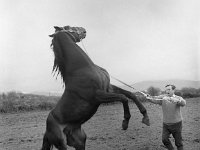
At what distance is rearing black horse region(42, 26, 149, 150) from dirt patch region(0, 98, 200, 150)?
329cm

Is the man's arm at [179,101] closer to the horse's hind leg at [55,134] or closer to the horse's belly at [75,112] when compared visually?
the horse's belly at [75,112]

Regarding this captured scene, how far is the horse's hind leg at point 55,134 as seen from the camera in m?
5.27

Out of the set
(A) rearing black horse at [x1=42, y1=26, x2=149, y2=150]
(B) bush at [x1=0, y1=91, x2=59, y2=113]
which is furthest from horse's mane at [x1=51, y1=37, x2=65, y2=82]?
(B) bush at [x1=0, y1=91, x2=59, y2=113]

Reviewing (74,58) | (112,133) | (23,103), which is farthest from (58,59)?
(23,103)

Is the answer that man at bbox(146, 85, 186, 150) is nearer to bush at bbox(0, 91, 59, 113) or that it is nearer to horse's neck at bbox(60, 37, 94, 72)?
horse's neck at bbox(60, 37, 94, 72)

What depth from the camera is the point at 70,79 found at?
18.0ft

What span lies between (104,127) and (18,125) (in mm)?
3770

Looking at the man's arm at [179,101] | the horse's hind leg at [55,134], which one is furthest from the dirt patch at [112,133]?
the horse's hind leg at [55,134]

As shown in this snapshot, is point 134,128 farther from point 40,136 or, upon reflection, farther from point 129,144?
point 40,136

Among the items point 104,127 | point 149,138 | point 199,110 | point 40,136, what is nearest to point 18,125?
point 40,136

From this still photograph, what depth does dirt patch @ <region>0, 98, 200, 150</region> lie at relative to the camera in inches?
348

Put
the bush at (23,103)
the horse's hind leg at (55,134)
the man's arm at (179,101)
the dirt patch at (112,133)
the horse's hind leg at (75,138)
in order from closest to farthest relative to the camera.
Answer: the horse's hind leg at (55,134) < the horse's hind leg at (75,138) < the man's arm at (179,101) < the dirt patch at (112,133) < the bush at (23,103)

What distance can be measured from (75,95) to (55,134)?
66 centimetres

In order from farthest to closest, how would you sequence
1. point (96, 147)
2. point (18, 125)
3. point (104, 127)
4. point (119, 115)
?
point (119, 115) → point (18, 125) → point (104, 127) → point (96, 147)
